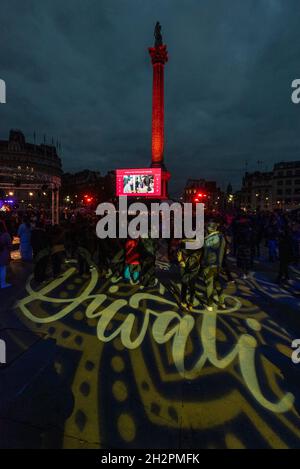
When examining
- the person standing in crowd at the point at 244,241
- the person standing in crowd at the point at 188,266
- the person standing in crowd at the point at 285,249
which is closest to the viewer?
the person standing in crowd at the point at 188,266

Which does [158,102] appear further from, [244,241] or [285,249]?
[285,249]

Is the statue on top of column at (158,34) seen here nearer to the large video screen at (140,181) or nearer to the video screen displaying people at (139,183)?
the large video screen at (140,181)

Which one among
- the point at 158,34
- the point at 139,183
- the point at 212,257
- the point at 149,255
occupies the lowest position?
the point at 149,255

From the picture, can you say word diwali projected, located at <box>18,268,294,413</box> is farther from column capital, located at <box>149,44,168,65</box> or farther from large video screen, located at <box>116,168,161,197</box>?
column capital, located at <box>149,44,168,65</box>

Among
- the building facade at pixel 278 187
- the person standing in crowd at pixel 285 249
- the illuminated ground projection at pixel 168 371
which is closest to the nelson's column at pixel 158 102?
the person standing in crowd at pixel 285 249

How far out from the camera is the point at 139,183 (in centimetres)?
3133

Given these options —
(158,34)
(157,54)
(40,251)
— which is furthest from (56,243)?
(158,34)

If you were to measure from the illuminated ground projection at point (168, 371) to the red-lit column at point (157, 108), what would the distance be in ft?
113

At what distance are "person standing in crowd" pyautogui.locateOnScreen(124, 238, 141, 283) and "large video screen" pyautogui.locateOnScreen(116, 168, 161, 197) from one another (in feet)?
78.0

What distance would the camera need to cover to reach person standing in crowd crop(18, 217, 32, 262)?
10.3 meters

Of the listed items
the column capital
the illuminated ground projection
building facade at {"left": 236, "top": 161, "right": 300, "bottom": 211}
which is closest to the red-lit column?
the column capital

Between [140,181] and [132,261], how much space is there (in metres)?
24.3

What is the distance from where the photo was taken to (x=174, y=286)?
7.75 m

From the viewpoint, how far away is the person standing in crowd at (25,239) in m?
10.3
